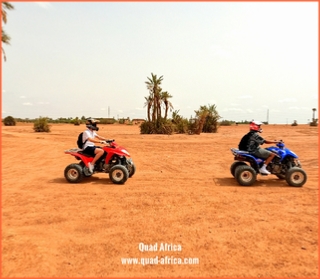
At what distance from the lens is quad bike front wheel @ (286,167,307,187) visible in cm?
733

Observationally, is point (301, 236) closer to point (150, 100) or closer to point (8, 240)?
point (8, 240)

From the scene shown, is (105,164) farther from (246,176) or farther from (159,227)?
(246,176)

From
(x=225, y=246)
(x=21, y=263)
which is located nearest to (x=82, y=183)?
(x=21, y=263)

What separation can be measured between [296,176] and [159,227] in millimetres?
4466

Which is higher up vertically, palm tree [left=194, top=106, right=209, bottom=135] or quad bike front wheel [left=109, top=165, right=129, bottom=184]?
palm tree [left=194, top=106, right=209, bottom=135]

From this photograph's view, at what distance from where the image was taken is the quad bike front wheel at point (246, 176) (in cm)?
750

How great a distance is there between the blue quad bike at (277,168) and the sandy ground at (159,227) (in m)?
0.27

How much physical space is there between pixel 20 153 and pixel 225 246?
1180cm

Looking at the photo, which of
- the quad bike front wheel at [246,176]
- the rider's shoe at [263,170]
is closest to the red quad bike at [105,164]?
the quad bike front wheel at [246,176]

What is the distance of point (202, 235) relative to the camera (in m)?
4.50

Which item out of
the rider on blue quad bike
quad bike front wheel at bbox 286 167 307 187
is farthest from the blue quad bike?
the rider on blue quad bike

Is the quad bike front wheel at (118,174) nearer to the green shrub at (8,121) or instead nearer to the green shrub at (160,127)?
the green shrub at (160,127)

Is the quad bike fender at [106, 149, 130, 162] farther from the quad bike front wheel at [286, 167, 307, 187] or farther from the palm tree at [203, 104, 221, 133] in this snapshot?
the palm tree at [203, 104, 221, 133]

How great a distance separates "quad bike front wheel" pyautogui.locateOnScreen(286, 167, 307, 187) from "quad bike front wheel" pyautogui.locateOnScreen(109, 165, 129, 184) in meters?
4.32
